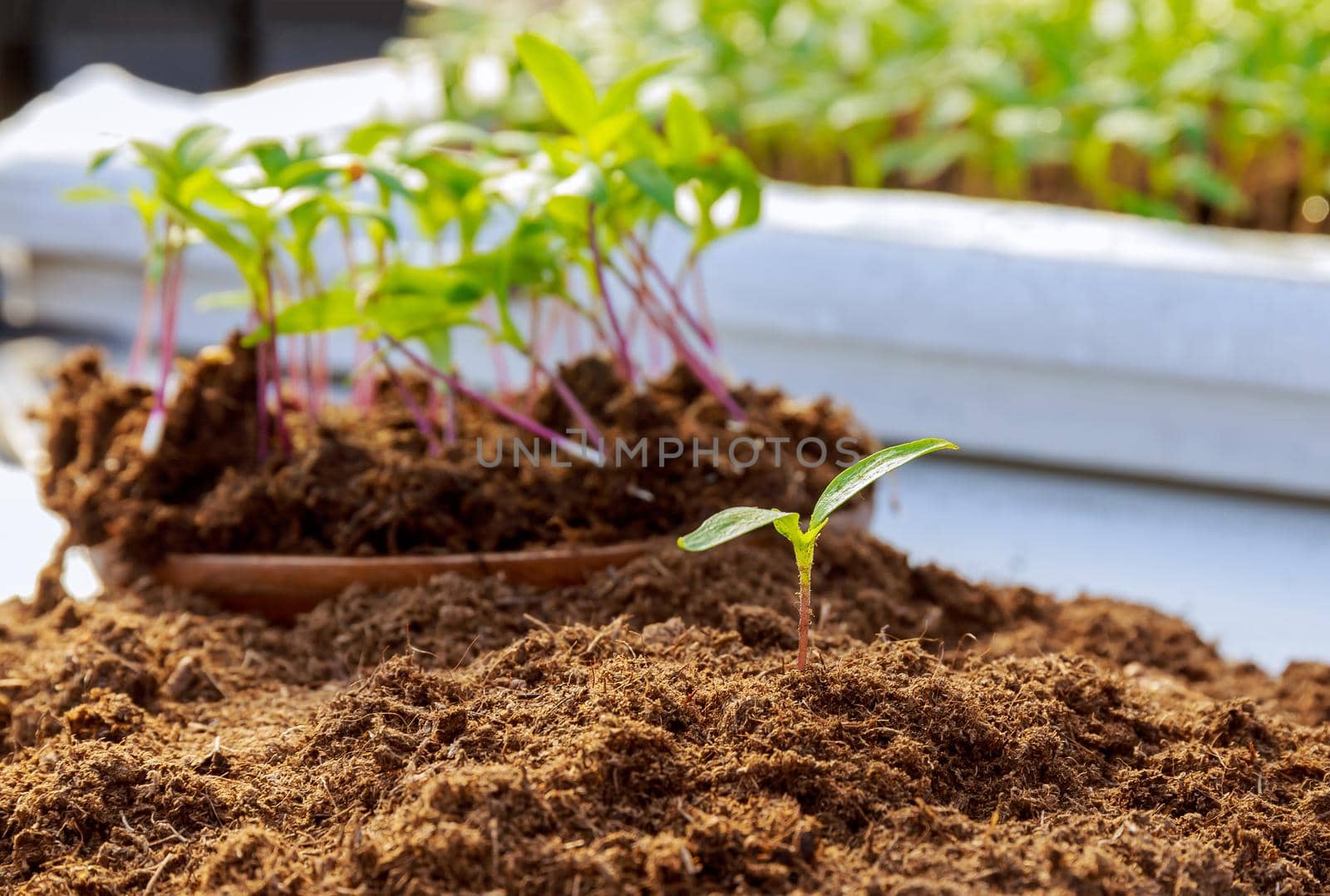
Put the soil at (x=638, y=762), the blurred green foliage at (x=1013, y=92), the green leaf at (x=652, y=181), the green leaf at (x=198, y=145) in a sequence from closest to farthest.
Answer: the soil at (x=638, y=762)
the green leaf at (x=652, y=181)
the green leaf at (x=198, y=145)
the blurred green foliage at (x=1013, y=92)

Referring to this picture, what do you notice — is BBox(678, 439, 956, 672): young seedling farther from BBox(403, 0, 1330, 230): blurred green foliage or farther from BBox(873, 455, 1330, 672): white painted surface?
BBox(403, 0, 1330, 230): blurred green foliage

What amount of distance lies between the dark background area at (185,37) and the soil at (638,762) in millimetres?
3700

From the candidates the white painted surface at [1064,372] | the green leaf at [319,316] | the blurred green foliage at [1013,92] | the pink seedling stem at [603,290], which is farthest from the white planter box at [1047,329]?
the green leaf at [319,316]

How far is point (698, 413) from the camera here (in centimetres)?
109

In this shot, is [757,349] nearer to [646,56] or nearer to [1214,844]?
[646,56]

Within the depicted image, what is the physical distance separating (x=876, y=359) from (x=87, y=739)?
1.28m

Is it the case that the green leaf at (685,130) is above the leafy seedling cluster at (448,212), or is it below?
above

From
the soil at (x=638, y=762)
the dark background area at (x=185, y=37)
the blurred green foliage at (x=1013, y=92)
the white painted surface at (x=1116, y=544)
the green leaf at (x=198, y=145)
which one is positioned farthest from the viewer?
the dark background area at (x=185, y=37)

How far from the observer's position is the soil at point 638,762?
56cm

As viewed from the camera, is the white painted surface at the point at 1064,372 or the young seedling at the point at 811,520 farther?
the white painted surface at the point at 1064,372

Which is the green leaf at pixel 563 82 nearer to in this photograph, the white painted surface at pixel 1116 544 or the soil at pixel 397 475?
the soil at pixel 397 475

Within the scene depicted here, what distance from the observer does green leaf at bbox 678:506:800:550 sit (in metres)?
0.61

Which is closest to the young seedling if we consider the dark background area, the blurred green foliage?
the blurred green foliage

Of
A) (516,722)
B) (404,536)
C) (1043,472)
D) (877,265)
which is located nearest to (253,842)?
(516,722)
